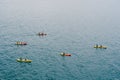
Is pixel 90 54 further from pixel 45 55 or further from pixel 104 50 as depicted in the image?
pixel 45 55

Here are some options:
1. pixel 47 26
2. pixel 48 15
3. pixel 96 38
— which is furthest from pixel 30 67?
pixel 48 15

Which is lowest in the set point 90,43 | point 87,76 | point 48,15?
point 87,76

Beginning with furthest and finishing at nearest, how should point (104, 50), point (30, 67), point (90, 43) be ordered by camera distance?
point (90, 43)
point (104, 50)
point (30, 67)

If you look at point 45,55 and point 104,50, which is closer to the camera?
point 45,55

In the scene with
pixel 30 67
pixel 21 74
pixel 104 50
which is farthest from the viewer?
pixel 104 50

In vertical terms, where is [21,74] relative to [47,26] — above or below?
below

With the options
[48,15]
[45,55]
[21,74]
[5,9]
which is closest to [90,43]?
[45,55]

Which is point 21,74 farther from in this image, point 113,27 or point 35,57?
point 113,27
